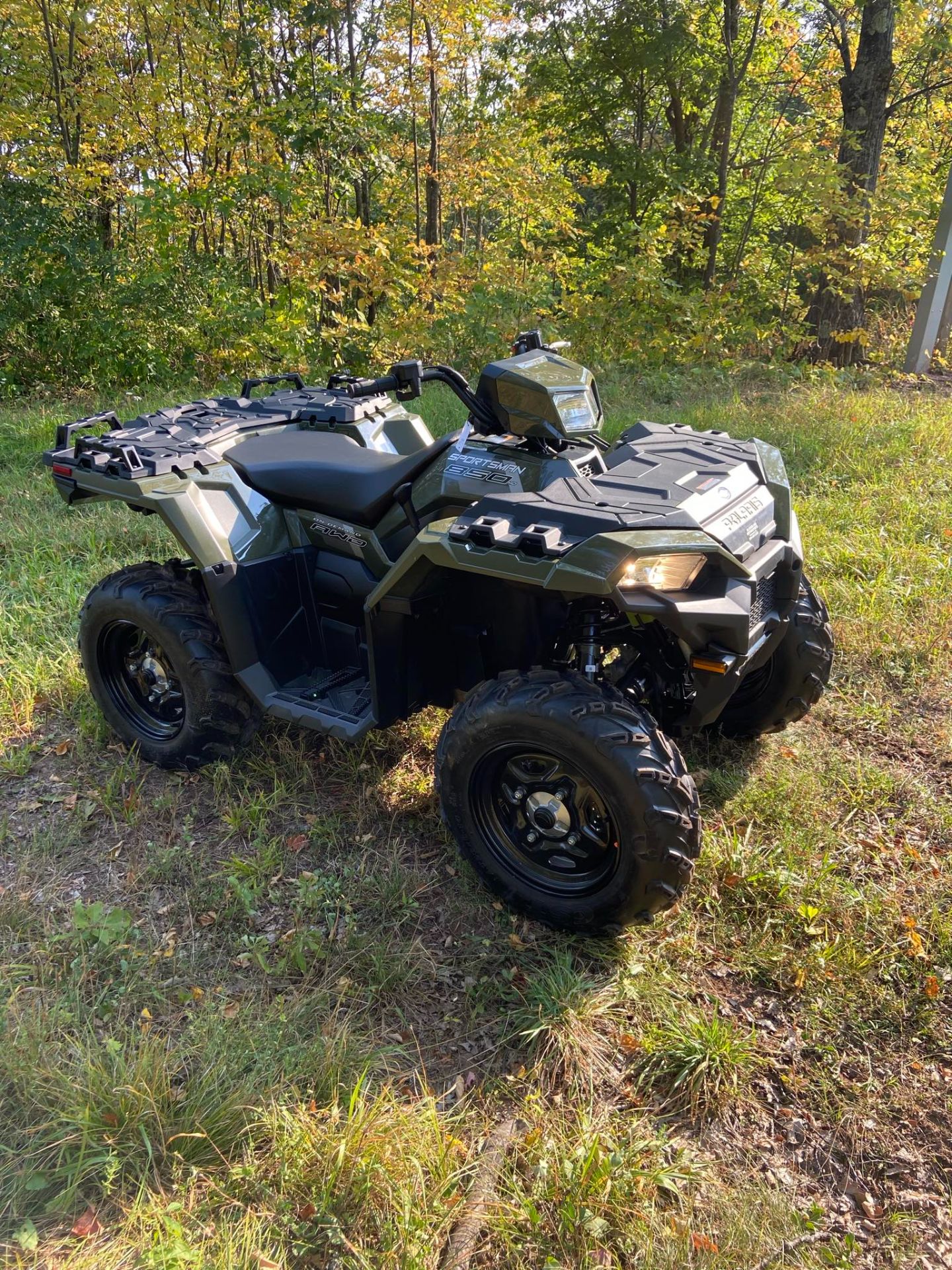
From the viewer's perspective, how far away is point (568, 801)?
2.42 meters

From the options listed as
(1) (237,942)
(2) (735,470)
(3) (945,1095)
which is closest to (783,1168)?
(3) (945,1095)

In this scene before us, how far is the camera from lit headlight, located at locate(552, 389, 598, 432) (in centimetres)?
254

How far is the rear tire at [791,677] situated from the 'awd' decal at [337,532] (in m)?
1.39

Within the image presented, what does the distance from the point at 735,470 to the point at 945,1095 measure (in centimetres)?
169

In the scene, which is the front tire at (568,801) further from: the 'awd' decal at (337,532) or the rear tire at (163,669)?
the rear tire at (163,669)

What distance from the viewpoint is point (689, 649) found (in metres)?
2.30

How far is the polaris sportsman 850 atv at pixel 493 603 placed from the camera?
2.20 metres

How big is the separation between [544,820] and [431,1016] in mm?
605

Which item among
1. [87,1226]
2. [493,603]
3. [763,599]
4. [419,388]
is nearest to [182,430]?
[419,388]

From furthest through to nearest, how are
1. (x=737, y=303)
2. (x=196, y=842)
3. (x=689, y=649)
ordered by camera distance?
(x=737, y=303) → (x=196, y=842) → (x=689, y=649)

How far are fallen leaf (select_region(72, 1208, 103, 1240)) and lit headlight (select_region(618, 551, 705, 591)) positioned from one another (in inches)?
70.5

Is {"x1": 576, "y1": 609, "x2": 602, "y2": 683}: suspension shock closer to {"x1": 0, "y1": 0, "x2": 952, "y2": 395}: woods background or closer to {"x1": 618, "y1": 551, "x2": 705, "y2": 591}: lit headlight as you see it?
{"x1": 618, "y1": 551, "x2": 705, "y2": 591}: lit headlight

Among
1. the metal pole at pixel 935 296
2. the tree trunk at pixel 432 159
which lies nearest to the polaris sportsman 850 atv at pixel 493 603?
the metal pole at pixel 935 296

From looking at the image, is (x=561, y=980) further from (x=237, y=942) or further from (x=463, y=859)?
(x=237, y=942)
